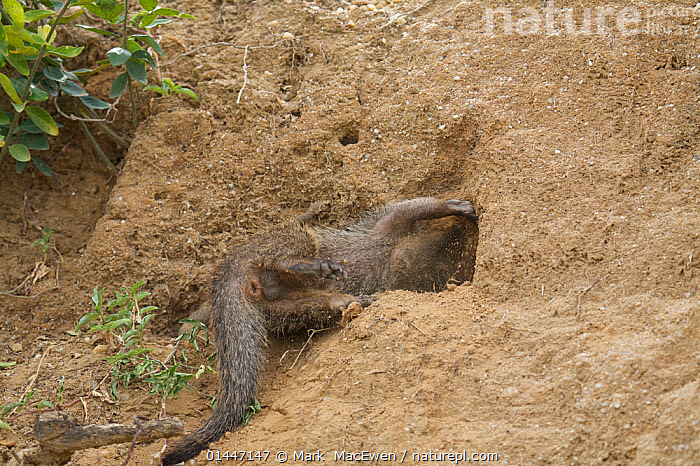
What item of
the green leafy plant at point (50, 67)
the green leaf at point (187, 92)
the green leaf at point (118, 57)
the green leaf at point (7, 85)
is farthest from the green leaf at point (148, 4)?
the green leaf at point (7, 85)

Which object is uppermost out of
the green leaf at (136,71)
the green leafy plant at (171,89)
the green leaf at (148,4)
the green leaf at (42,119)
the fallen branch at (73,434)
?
the green leaf at (148,4)

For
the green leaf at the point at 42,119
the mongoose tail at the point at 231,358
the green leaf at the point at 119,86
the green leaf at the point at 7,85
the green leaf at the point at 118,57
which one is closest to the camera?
the mongoose tail at the point at 231,358

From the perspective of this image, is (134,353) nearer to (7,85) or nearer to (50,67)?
(7,85)

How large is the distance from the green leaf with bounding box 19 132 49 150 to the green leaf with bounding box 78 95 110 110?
378mm

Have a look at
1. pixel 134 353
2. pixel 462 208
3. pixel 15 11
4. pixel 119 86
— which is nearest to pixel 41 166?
pixel 119 86

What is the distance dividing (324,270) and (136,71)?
1853mm

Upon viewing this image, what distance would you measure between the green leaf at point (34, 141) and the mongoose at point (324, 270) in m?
1.57

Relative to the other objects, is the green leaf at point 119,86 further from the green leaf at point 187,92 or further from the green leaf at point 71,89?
the green leaf at point 187,92

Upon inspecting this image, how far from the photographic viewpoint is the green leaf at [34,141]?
156 inches

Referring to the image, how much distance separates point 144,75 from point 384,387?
105 inches

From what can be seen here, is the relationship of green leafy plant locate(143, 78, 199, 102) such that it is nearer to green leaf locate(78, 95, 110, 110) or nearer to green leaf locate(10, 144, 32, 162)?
green leaf locate(78, 95, 110, 110)

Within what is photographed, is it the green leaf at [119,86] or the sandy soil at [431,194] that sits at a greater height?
the green leaf at [119,86]

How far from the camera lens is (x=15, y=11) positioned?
3256mm

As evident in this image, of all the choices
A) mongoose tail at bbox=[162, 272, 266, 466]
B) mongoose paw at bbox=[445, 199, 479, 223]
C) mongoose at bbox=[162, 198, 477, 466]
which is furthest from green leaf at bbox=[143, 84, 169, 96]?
mongoose paw at bbox=[445, 199, 479, 223]
